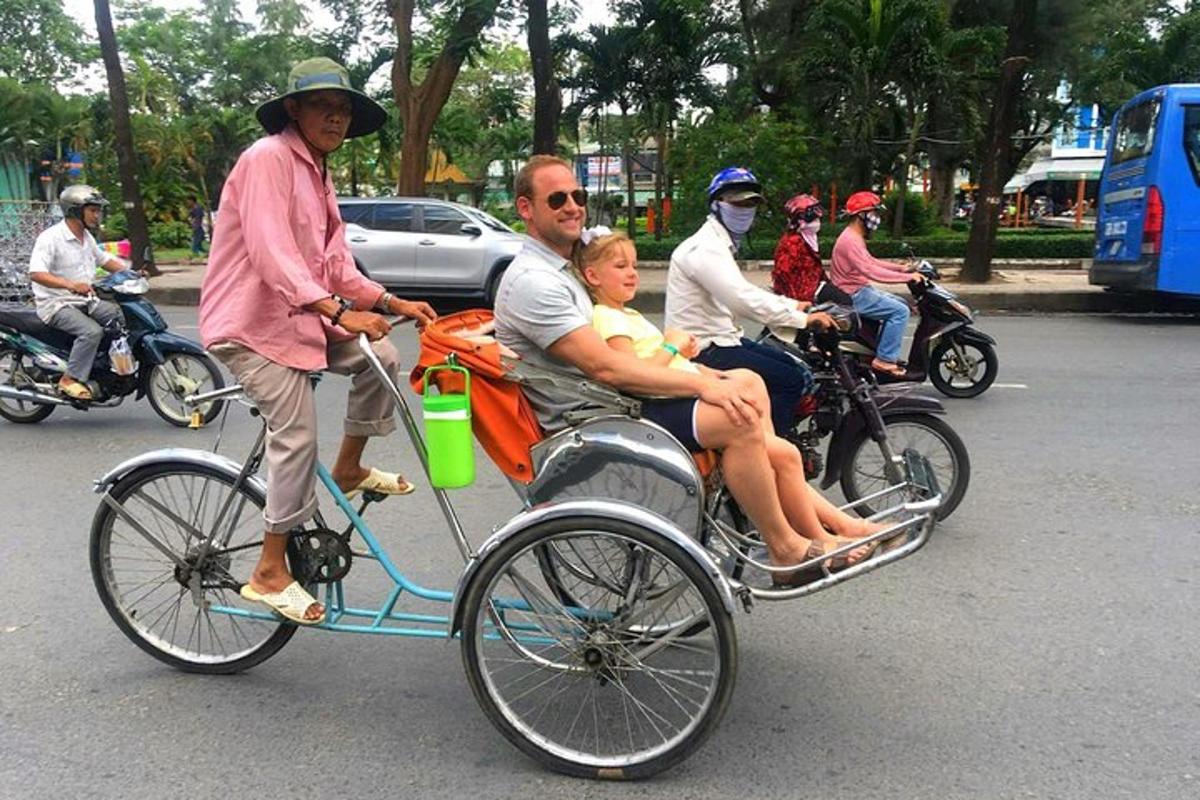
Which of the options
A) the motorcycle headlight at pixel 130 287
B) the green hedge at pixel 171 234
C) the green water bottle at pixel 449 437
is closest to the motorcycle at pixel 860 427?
the green water bottle at pixel 449 437

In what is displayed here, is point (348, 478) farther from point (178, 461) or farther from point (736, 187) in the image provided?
point (736, 187)

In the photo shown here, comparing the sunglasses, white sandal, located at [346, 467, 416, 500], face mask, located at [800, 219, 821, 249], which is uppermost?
the sunglasses

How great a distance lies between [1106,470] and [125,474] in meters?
4.73

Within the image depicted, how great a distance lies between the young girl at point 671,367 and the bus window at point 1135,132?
975 cm

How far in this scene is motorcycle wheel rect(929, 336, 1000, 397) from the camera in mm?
7168

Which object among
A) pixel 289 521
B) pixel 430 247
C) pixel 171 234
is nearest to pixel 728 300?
pixel 289 521

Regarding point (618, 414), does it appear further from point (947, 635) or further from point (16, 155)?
point (16, 155)

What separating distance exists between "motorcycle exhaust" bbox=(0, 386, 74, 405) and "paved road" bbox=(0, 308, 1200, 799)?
6.14ft

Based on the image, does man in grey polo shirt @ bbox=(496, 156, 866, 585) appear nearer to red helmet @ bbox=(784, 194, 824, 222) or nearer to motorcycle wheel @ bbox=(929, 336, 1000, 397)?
red helmet @ bbox=(784, 194, 824, 222)

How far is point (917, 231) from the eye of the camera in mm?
23203

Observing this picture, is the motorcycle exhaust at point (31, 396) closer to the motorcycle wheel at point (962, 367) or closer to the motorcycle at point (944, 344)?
the motorcycle at point (944, 344)

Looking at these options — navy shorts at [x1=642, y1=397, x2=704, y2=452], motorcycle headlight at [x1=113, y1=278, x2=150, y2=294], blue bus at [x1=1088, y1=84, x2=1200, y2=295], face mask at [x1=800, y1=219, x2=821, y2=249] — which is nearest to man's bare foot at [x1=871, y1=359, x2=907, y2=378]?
face mask at [x1=800, y1=219, x2=821, y2=249]

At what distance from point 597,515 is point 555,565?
58 cm

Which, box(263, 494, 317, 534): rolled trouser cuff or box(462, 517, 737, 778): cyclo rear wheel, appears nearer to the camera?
box(462, 517, 737, 778): cyclo rear wheel
